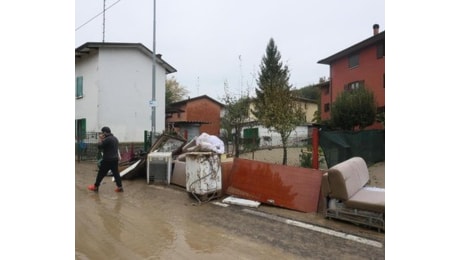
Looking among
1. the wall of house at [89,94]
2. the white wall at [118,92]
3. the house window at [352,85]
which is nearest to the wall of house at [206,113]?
the white wall at [118,92]

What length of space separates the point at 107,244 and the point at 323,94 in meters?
32.4

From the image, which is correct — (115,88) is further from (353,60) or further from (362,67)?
(353,60)

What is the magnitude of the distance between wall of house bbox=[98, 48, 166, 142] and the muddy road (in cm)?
1308

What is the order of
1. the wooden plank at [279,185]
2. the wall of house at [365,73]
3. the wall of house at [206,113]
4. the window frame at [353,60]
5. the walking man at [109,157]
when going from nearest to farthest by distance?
the wooden plank at [279,185] < the walking man at [109,157] < the wall of house at [365,73] < the window frame at [353,60] < the wall of house at [206,113]

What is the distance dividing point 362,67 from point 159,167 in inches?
848

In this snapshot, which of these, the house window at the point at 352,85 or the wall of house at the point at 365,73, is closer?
the wall of house at the point at 365,73

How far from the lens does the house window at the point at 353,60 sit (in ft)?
86.8

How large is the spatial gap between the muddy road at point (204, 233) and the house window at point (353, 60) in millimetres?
23424

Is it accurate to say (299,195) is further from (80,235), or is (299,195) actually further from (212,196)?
(80,235)

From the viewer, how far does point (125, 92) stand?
19844 millimetres

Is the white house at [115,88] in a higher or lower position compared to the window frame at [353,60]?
lower

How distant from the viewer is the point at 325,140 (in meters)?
8.89

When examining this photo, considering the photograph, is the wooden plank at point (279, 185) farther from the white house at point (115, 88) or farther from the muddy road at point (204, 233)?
the white house at point (115, 88)

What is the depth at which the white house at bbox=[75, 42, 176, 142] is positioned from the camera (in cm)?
1903
